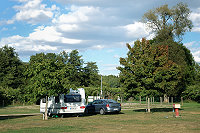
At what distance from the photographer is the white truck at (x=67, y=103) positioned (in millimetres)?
22297

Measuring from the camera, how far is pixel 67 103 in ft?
73.5

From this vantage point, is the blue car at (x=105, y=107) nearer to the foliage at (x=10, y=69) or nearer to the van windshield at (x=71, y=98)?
the van windshield at (x=71, y=98)

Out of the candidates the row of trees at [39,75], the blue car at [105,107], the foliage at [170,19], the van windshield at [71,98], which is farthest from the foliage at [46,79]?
the foliage at [170,19]

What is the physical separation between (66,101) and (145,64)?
9751 millimetres

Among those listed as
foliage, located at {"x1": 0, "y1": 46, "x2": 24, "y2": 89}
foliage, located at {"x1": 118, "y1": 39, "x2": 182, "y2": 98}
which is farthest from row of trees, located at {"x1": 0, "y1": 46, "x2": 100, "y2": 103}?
foliage, located at {"x1": 118, "y1": 39, "x2": 182, "y2": 98}

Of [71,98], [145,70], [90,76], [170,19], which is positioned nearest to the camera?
[71,98]

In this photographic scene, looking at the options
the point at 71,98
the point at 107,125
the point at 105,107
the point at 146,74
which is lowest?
the point at 107,125

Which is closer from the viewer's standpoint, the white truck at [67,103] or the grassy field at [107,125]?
the grassy field at [107,125]

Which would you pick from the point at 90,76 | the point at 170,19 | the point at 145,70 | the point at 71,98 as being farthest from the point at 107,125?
the point at 90,76

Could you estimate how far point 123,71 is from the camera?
28703mm

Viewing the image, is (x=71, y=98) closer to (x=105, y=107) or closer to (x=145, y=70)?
(x=105, y=107)

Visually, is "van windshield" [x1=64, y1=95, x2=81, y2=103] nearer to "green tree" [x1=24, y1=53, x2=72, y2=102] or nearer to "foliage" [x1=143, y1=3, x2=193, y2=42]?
"green tree" [x1=24, y1=53, x2=72, y2=102]

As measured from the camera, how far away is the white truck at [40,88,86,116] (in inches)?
878

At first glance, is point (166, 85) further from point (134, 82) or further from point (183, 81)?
point (183, 81)
